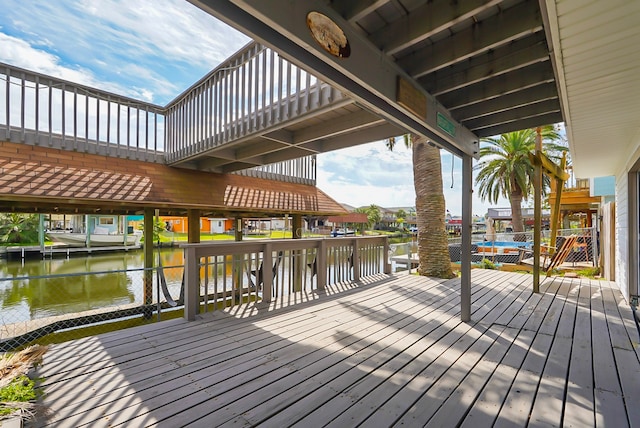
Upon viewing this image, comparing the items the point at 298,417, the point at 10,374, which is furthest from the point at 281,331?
the point at 10,374

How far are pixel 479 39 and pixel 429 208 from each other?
5.26 metres

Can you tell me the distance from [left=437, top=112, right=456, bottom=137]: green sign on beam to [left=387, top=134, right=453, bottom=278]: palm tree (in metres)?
3.68

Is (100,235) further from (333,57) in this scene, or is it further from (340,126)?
(333,57)

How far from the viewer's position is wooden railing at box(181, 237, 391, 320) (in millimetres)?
3771

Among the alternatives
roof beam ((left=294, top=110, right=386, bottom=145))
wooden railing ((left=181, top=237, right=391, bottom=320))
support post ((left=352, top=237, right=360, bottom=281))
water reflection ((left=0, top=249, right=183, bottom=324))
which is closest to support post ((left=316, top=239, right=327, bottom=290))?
wooden railing ((left=181, top=237, right=391, bottom=320))

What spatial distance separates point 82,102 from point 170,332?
4.43 meters

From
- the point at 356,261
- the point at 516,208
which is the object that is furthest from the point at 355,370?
the point at 516,208

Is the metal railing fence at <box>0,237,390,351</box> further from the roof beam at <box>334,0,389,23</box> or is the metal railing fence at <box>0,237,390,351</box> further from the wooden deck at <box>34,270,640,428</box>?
the roof beam at <box>334,0,389,23</box>

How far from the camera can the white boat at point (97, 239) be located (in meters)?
22.1

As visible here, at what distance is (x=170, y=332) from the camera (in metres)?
3.24

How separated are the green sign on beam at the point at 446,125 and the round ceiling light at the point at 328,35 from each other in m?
1.61

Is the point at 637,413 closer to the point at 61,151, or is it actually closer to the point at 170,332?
the point at 170,332

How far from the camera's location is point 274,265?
16.6ft

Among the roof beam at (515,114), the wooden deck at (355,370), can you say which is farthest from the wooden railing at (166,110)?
the wooden deck at (355,370)
